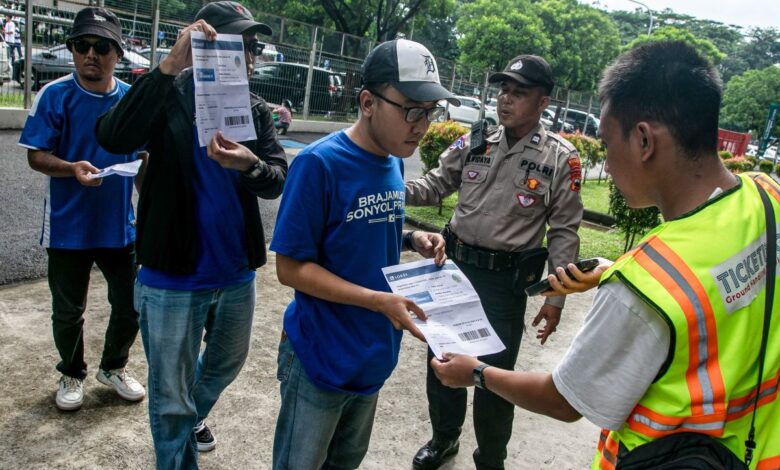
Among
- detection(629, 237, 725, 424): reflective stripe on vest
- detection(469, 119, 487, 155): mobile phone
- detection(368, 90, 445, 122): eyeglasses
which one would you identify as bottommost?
detection(629, 237, 725, 424): reflective stripe on vest

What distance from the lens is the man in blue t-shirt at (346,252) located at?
189cm

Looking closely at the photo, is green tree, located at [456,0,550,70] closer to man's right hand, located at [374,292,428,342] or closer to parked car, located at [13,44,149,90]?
parked car, located at [13,44,149,90]

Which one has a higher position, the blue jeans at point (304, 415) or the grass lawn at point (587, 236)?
the blue jeans at point (304, 415)

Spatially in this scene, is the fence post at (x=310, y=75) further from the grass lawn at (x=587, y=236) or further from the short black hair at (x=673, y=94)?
the short black hair at (x=673, y=94)

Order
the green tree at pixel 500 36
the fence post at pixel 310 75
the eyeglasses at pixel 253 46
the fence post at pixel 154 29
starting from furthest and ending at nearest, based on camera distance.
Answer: the green tree at pixel 500 36
the fence post at pixel 310 75
the fence post at pixel 154 29
the eyeglasses at pixel 253 46

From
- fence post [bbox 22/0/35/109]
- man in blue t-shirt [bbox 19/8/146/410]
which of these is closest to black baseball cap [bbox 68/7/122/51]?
man in blue t-shirt [bbox 19/8/146/410]

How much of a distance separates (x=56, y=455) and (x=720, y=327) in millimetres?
2769

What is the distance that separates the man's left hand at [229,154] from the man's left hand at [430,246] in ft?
2.26

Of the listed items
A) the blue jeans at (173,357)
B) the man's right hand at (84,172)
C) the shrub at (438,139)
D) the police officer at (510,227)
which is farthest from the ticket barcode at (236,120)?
the shrub at (438,139)

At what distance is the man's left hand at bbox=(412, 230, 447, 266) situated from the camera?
212 centimetres

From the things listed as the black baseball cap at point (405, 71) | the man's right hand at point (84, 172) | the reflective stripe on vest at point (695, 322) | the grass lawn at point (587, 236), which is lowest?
the grass lawn at point (587, 236)

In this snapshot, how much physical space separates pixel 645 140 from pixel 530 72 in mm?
1728

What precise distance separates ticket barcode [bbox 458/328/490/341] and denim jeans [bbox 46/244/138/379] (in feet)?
6.62

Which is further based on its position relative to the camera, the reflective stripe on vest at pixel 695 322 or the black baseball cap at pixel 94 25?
the black baseball cap at pixel 94 25
